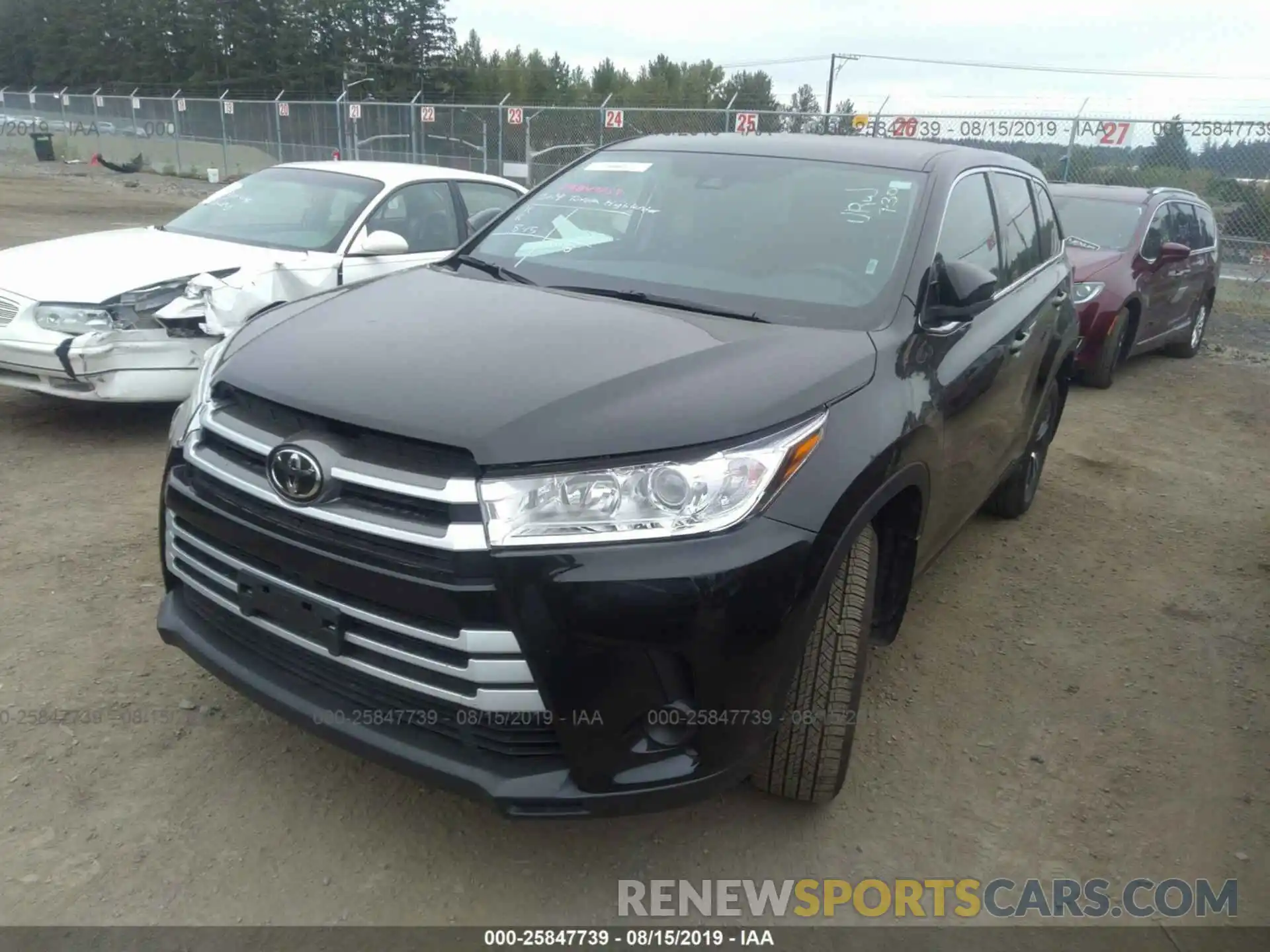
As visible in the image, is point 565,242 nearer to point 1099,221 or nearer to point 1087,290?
point 1087,290

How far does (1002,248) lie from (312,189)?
4436 millimetres

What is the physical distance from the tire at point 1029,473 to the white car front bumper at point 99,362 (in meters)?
4.15

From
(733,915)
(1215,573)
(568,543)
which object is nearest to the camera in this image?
(568,543)

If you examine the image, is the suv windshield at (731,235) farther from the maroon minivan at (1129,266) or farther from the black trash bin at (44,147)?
the black trash bin at (44,147)

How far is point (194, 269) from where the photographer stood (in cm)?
509

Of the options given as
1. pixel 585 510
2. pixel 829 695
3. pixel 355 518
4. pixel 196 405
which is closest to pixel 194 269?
pixel 196 405

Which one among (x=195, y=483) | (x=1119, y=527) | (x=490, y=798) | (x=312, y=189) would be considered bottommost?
(x=1119, y=527)

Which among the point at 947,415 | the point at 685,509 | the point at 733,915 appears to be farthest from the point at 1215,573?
the point at 685,509

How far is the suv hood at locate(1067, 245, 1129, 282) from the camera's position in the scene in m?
7.76

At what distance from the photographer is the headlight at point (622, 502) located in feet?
6.42

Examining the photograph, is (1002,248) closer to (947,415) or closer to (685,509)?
(947,415)

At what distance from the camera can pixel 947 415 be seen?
9.48 ft
